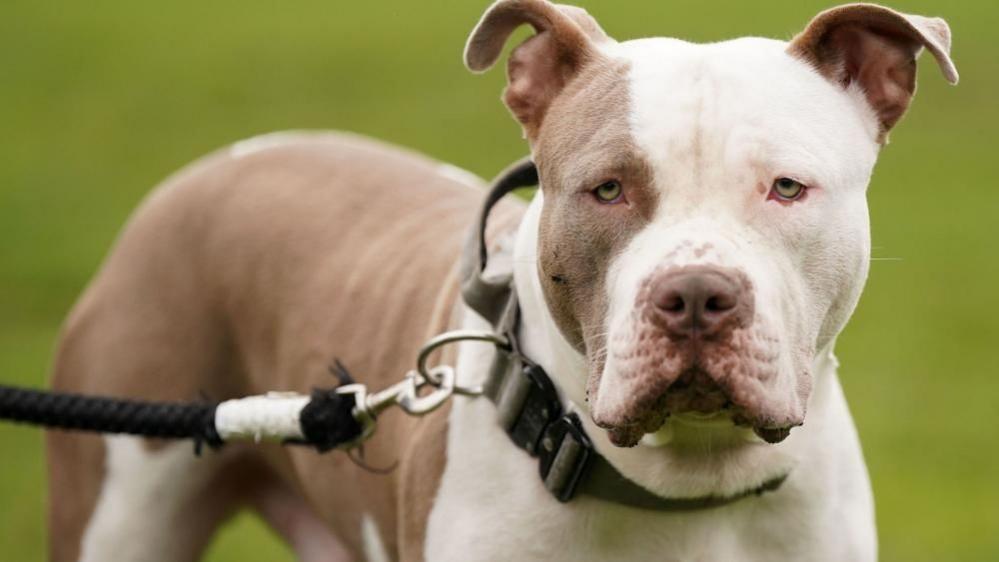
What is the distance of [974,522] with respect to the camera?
7254 mm

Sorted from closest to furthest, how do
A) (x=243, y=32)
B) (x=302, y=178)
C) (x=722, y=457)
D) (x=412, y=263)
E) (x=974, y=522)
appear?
(x=722, y=457)
(x=412, y=263)
(x=302, y=178)
(x=974, y=522)
(x=243, y=32)

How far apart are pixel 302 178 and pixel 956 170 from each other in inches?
348

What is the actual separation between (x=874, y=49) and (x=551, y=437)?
1.05 meters

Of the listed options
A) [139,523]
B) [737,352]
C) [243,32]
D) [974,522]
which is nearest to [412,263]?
[139,523]

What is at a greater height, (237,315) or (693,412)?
(693,412)

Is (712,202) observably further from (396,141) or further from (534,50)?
(396,141)

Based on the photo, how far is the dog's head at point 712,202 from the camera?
326 cm

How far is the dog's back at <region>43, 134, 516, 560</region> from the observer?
493cm

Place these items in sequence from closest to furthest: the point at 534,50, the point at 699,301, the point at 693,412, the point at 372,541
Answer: the point at 699,301, the point at 693,412, the point at 534,50, the point at 372,541

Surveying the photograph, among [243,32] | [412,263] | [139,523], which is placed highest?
[412,263]

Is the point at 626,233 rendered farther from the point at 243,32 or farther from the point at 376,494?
the point at 243,32

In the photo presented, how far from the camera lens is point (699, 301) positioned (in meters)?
3.21

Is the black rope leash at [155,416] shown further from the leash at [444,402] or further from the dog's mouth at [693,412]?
the dog's mouth at [693,412]

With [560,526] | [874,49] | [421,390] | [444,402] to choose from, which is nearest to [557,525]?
[560,526]
